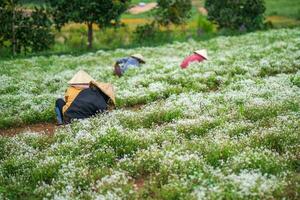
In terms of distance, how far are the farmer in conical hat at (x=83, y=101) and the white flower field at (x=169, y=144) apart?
678mm

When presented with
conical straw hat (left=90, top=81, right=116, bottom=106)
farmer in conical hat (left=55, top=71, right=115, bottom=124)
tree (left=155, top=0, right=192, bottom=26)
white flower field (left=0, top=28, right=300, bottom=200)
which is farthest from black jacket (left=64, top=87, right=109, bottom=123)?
tree (left=155, top=0, right=192, bottom=26)

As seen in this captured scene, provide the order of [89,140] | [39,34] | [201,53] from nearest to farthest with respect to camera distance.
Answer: [89,140] → [201,53] → [39,34]

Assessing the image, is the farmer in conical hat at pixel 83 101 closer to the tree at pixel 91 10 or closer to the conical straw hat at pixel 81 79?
the conical straw hat at pixel 81 79

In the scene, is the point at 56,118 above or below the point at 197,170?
below

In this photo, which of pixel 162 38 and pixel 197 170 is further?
pixel 162 38

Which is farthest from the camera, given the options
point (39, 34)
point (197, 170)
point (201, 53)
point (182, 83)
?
point (39, 34)

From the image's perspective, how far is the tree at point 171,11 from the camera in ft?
177

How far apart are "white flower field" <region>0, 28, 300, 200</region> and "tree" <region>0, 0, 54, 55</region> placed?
2292cm

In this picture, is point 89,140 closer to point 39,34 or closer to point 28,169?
point 28,169

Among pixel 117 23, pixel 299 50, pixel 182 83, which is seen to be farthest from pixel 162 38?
pixel 182 83

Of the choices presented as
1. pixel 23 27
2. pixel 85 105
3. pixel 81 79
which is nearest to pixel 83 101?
pixel 85 105

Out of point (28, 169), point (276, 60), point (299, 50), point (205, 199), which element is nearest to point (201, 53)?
point (276, 60)

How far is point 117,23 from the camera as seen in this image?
4684 cm

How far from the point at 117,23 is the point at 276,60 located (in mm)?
25089
